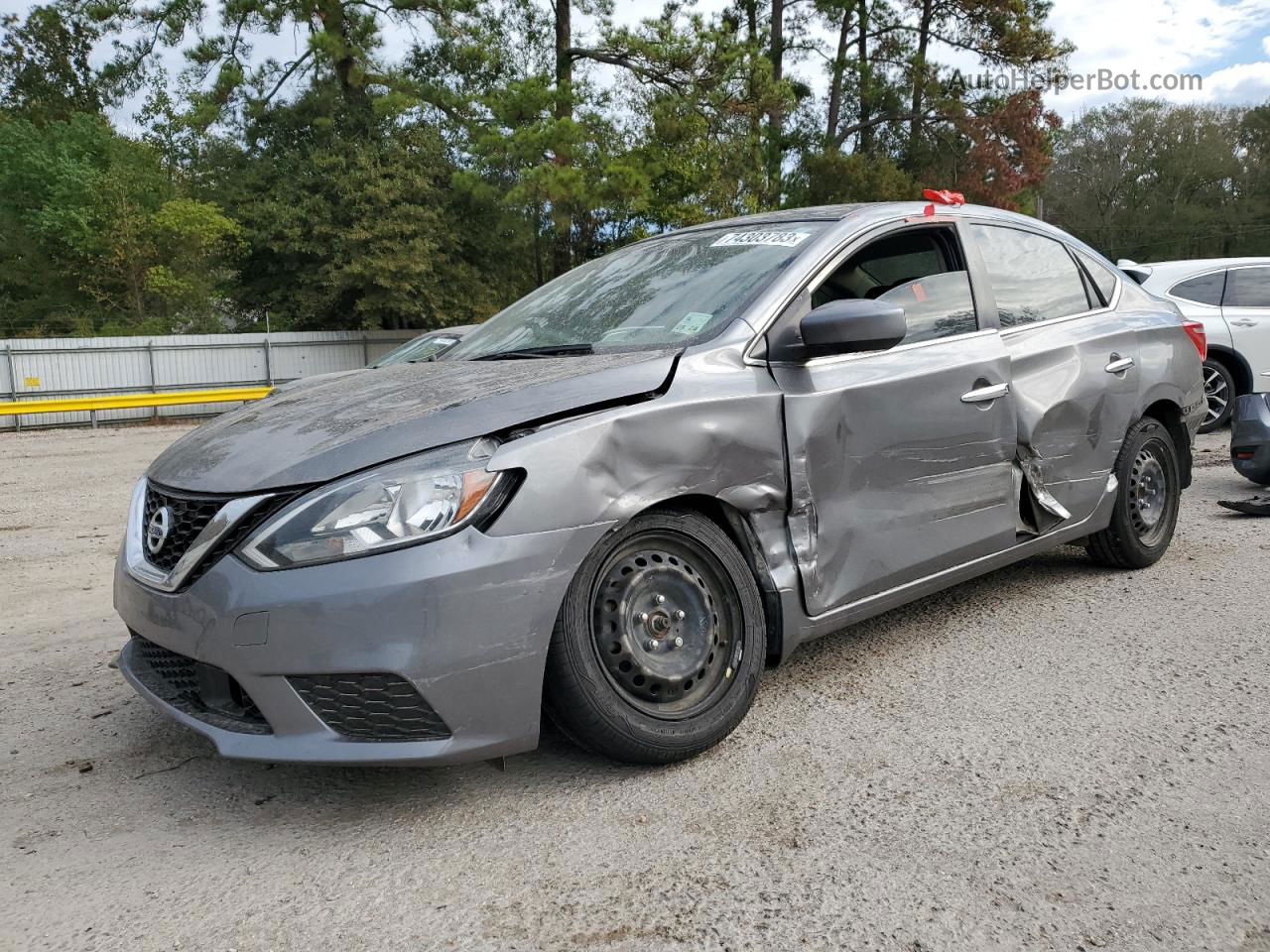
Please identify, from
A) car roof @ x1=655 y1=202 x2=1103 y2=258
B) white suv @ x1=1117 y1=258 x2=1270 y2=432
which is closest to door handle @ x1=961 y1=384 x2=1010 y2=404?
car roof @ x1=655 y1=202 x2=1103 y2=258

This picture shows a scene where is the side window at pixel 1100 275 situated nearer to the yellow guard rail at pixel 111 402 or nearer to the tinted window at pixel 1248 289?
the tinted window at pixel 1248 289

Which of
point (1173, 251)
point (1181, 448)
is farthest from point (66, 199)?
point (1173, 251)

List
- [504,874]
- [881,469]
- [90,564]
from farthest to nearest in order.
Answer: [90,564] < [881,469] < [504,874]

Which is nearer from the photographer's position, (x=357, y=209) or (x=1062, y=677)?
(x=1062, y=677)

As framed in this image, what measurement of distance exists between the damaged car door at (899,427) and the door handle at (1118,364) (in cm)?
85

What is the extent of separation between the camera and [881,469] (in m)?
3.39

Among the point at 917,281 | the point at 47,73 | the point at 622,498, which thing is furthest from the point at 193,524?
the point at 47,73

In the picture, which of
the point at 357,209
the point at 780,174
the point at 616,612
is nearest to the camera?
the point at 616,612

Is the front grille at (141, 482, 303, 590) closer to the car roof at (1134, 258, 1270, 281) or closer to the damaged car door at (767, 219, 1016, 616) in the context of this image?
the damaged car door at (767, 219, 1016, 616)

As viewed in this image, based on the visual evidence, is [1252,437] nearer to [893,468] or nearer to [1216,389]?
[1216,389]

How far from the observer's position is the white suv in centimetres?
955

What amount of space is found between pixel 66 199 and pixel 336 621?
32.3 metres

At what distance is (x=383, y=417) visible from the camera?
9.08 feet

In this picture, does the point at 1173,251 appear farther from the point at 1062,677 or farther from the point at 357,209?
the point at 1062,677
